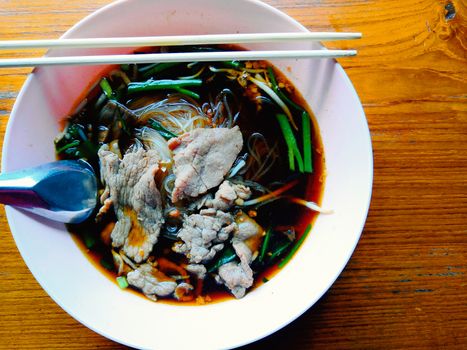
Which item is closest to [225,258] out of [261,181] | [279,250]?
[279,250]

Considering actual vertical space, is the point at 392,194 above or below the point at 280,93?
below

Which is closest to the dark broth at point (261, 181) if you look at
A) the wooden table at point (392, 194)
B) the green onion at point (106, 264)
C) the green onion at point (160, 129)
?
the green onion at point (106, 264)

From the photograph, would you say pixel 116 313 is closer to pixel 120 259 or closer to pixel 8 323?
pixel 120 259

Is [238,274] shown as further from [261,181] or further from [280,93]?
[280,93]

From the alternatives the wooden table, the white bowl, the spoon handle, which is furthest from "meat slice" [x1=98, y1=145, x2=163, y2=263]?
the wooden table

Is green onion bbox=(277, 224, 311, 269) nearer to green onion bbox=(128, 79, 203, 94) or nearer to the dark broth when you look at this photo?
the dark broth

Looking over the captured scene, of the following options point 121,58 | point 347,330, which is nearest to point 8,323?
point 121,58
